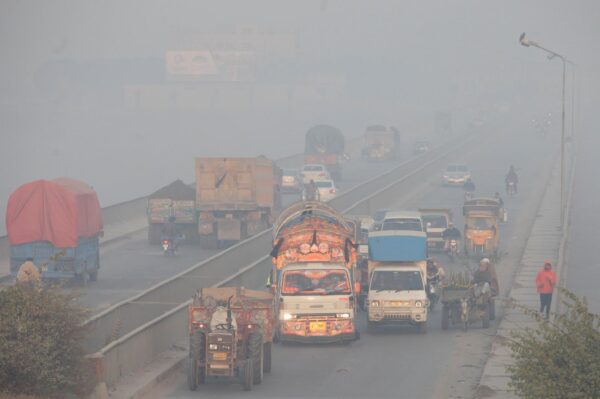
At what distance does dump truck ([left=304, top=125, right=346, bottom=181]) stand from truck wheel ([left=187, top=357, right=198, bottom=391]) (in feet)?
219

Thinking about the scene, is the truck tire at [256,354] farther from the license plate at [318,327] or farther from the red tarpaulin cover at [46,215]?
the red tarpaulin cover at [46,215]

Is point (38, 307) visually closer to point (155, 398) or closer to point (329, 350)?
point (155, 398)

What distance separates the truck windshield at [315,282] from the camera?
100ft

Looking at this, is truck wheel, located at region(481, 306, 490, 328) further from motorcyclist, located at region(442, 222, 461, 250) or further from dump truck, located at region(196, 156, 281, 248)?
dump truck, located at region(196, 156, 281, 248)

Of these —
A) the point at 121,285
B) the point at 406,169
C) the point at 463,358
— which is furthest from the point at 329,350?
the point at 406,169

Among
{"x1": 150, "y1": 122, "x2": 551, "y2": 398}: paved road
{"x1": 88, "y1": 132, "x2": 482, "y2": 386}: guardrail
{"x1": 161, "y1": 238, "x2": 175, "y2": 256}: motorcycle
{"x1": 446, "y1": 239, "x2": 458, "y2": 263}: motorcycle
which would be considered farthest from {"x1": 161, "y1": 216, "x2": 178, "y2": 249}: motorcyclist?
{"x1": 150, "y1": 122, "x2": 551, "y2": 398}: paved road

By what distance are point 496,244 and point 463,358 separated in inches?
834

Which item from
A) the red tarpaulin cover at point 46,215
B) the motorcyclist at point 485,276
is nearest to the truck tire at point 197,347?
the motorcyclist at point 485,276

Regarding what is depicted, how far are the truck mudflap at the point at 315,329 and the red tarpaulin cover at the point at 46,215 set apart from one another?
1336 cm

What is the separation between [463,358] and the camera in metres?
29.4

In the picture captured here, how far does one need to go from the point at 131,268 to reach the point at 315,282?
61.7 feet

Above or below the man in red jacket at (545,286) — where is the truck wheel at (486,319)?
below

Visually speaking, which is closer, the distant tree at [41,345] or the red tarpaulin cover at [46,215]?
the distant tree at [41,345]

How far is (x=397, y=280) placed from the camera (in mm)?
32844
